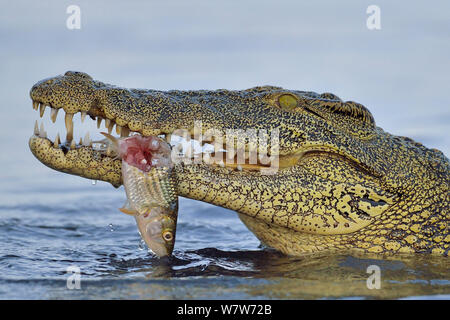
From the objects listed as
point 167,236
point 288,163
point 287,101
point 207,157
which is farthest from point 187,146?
point 287,101

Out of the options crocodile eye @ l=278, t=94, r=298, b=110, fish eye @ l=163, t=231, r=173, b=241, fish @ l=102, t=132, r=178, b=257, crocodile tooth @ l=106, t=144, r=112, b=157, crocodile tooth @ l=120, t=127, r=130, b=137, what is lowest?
fish eye @ l=163, t=231, r=173, b=241

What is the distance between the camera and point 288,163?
18.0 feet

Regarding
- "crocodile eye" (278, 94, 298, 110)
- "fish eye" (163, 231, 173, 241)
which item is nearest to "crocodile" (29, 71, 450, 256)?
"crocodile eye" (278, 94, 298, 110)

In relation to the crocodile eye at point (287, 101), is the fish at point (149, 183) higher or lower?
lower

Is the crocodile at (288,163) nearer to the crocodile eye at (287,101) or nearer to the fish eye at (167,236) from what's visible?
the crocodile eye at (287,101)

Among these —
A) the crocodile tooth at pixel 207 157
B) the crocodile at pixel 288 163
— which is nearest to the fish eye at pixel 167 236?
the crocodile at pixel 288 163

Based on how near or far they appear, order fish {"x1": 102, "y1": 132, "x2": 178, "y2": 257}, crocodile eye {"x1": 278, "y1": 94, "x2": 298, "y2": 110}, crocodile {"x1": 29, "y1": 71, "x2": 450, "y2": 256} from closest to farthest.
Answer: crocodile {"x1": 29, "y1": 71, "x2": 450, "y2": 256} < fish {"x1": 102, "y1": 132, "x2": 178, "y2": 257} < crocodile eye {"x1": 278, "y1": 94, "x2": 298, "y2": 110}

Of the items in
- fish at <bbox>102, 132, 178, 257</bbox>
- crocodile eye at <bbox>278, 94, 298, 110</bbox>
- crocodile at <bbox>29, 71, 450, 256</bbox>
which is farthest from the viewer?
crocodile eye at <bbox>278, 94, 298, 110</bbox>

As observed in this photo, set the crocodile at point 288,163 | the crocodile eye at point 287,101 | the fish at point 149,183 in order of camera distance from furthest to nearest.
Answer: the crocodile eye at point 287,101 → the fish at point 149,183 → the crocodile at point 288,163

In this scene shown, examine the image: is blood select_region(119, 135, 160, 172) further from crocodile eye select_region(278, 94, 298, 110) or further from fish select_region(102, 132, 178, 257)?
crocodile eye select_region(278, 94, 298, 110)

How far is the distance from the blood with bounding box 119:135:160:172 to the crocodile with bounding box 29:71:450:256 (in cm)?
8

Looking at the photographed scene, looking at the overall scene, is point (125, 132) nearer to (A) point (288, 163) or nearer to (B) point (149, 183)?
(B) point (149, 183)

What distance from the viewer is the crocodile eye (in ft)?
18.5

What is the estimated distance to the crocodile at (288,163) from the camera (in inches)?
202
